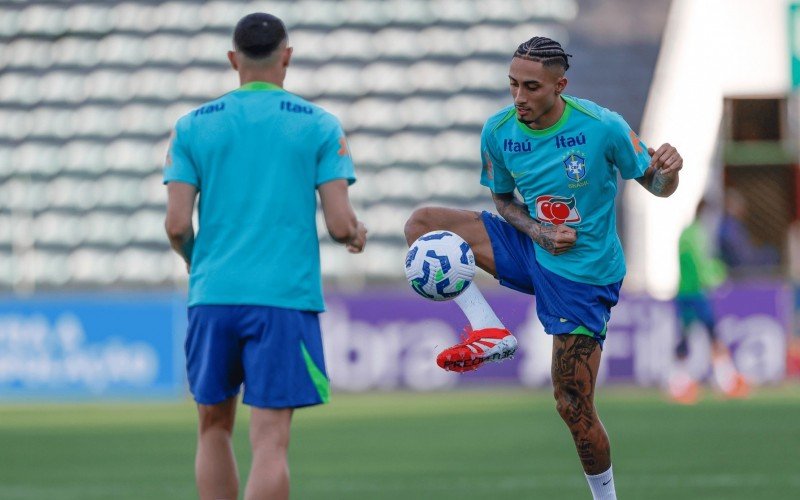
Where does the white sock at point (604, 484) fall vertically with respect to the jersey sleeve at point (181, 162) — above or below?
below

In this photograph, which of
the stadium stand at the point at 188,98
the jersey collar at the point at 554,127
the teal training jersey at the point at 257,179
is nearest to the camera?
the teal training jersey at the point at 257,179

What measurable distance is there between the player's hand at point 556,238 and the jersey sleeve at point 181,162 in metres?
1.99

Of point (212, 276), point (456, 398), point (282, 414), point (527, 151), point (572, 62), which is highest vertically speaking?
point (572, 62)

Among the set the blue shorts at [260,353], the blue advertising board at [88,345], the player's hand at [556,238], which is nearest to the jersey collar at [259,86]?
the blue shorts at [260,353]

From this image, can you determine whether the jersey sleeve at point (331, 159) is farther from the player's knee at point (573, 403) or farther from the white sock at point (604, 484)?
the white sock at point (604, 484)

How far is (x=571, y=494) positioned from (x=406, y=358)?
32.2 feet

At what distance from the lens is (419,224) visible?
24.5 ft

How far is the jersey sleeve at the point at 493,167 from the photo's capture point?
7332 mm

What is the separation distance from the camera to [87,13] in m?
24.9

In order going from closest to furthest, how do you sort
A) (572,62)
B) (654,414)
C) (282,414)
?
1. (282,414)
2. (654,414)
3. (572,62)

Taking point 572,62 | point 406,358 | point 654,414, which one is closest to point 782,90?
point 572,62

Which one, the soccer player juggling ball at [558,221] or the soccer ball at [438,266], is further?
the soccer ball at [438,266]

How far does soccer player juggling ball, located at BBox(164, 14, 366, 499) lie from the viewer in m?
5.86

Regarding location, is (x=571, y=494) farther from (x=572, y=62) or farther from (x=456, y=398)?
(x=572, y=62)
